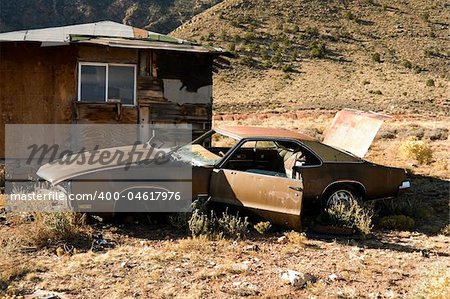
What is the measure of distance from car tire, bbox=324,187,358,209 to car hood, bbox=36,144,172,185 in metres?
2.61

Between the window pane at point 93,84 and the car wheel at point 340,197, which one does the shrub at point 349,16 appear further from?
the car wheel at point 340,197

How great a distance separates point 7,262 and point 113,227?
1.72 m

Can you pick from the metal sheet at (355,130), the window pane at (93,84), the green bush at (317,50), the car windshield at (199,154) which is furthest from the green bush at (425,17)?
the car windshield at (199,154)

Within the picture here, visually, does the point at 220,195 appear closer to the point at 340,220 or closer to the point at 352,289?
the point at 340,220

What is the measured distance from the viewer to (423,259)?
6242 millimetres

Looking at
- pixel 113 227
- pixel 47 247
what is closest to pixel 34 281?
pixel 47 247

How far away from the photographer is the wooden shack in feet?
36.2

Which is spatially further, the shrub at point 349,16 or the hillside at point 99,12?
the hillside at point 99,12

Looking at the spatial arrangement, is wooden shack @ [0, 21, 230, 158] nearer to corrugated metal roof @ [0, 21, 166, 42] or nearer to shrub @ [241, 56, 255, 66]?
corrugated metal roof @ [0, 21, 166, 42]

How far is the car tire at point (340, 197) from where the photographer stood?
7410 mm

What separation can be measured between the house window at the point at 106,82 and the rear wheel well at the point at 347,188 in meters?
6.15

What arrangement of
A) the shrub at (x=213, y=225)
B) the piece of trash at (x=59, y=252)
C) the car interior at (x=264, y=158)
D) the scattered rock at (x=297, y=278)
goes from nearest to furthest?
the scattered rock at (x=297, y=278)
the piece of trash at (x=59, y=252)
the shrub at (x=213, y=225)
the car interior at (x=264, y=158)

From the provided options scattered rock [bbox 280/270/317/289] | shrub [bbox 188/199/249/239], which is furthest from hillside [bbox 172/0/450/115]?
scattered rock [bbox 280/270/317/289]

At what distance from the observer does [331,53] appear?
45.7 meters
